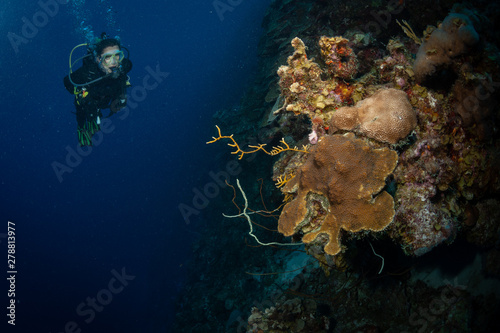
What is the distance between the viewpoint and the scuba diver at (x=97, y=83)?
8172mm

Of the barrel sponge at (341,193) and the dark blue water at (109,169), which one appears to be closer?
the barrel sponge at (341,193)

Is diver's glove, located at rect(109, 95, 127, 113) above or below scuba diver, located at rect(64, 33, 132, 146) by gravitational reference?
below

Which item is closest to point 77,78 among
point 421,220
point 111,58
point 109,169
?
point 111,58

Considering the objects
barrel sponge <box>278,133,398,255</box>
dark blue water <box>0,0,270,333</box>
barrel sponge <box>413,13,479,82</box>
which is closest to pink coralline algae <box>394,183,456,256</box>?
barrel sponge <box>278,133,398,255</box>

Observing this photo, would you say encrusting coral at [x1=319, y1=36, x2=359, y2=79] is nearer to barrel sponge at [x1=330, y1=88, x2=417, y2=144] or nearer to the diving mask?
barrel sponge at [x1=330, y1=88, x2=417, y2=144]

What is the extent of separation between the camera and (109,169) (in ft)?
188

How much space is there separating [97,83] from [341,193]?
8912 millimetres

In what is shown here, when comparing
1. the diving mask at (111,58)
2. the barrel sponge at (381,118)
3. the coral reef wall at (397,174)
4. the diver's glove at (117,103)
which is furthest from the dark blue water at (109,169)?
the barrel sponge at (381,118)

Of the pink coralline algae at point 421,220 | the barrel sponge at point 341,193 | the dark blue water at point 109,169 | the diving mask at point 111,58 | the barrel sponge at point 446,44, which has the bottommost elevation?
the dark blue water at point 109,169

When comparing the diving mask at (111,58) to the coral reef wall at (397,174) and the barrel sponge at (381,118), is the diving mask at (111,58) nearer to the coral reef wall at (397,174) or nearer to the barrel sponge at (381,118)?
the coral reef wall at (397,174)

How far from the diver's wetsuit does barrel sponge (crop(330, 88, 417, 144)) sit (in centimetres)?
813

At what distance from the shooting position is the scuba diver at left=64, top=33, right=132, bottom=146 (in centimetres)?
817

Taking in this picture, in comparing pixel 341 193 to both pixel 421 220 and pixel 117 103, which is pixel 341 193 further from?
pixel 117 103

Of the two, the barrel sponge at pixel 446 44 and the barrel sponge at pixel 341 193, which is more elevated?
the barrel sponge at pixel 446 44
